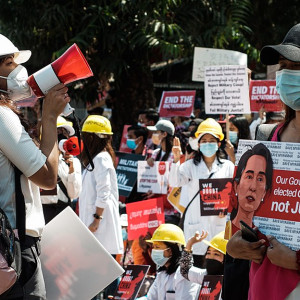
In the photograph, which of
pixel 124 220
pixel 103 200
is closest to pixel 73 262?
pixel 103 200

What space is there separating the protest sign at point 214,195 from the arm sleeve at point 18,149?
3.95 meters

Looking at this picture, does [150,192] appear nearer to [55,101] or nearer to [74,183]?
[74,183]

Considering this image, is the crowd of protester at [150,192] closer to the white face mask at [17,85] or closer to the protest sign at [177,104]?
the white face mask at [17,85]

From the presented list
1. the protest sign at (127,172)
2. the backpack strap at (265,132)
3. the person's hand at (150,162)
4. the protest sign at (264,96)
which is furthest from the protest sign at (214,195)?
the backpack strap at (265,132)

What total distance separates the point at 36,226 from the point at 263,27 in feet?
55.9

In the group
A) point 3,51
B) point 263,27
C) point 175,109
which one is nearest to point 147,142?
point 175,109

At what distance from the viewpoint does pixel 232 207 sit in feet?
9.52

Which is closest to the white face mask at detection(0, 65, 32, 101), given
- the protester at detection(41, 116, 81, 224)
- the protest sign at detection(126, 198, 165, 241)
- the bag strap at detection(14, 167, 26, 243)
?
the bag strap at detection(14, 167, 26, 243)

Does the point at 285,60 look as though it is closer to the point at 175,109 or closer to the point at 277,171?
Result: the point at 277,171

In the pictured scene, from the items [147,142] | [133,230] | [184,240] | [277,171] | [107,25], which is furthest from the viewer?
[107,25]

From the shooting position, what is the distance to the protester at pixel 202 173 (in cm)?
711

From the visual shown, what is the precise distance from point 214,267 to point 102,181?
1.43 metres

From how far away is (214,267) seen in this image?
19.8ft

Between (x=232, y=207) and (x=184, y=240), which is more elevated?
(x=232, y=207)
